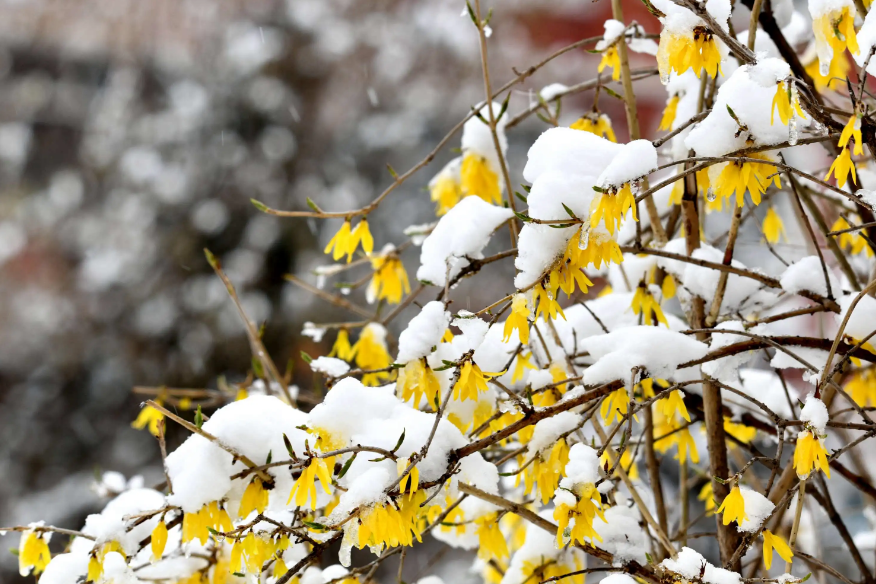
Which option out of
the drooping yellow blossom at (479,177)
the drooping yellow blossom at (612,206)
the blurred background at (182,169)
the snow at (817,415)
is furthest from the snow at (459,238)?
the blurred background at (182,169)

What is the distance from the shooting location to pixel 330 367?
1039mm

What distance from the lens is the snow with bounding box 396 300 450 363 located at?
844mm

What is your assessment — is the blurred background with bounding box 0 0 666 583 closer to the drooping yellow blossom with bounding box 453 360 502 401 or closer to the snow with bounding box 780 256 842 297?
the snow with bounding box 780 256 842 297

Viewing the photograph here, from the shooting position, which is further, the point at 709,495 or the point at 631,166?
the point at 709,495

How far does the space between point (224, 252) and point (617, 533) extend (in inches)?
180

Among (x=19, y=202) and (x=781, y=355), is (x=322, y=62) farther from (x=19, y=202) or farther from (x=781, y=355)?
(x=781, y=355)

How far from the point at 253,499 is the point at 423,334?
1.00ft

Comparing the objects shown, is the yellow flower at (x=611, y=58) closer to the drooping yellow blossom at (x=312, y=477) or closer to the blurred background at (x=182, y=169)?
the drooping yellow blossom at (x=312, y=477)

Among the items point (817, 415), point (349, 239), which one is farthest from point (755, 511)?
point (349, 239)

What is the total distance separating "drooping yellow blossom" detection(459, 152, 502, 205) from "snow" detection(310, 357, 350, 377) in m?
0.50

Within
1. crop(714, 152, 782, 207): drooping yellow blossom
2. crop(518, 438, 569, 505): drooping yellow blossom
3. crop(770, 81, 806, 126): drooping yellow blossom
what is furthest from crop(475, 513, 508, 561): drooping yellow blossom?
crop(770, 81, 806, 126): drooping yellow blossom

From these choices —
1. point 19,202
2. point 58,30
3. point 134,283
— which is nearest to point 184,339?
point 134,283

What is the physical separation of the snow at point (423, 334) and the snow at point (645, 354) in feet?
0.77

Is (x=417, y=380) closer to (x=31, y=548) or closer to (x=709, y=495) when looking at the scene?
(x=31, y=548)
